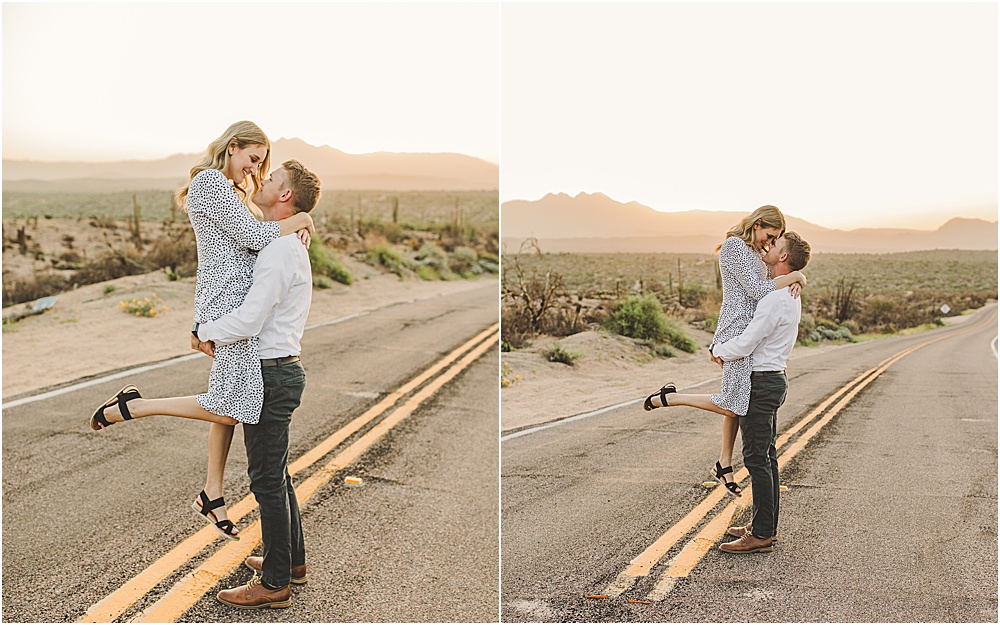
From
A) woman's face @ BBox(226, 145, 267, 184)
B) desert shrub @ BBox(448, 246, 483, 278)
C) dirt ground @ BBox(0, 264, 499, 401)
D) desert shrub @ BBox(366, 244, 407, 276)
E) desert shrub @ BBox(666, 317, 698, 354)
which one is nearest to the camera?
woman's face @ BBox(226, 145, 267, 184)

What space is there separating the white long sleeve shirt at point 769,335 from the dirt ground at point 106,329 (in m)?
5.60

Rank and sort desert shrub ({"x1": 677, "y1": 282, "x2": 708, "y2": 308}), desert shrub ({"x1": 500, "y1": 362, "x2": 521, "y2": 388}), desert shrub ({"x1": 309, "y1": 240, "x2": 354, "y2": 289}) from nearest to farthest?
desert shrub ({"x1": 500, "y1": 362, "x2": 521, "y2": 388}) < desert shrub ({"x1": 677, "y1": 282, "x2": 708, "y2": 308}) < desert shrub ({"x1": 309, "y1": 240, "x2": 354, "y2": 289})

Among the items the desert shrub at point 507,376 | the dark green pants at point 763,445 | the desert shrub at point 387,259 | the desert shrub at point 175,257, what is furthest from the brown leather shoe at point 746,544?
the desert shrub at point 387,259

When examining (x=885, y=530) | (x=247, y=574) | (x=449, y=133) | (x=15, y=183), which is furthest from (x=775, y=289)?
(x=15, y=183)

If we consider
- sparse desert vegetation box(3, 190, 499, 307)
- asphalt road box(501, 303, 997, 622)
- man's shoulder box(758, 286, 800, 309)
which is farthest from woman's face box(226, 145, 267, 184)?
sparse desert vegetation box(3, 190, 499, 307)

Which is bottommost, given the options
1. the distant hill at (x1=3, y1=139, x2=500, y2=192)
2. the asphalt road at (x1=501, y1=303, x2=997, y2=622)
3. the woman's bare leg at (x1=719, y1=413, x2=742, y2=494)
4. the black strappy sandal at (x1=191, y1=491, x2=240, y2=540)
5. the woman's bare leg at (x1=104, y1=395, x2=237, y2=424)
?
the asphalt road at (x1=501, y1=303, x2=997, y2=622)

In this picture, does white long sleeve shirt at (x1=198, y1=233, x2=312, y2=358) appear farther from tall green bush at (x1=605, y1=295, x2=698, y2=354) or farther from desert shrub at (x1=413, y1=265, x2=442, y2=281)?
desert shrub at (x1=413, y1=265, x2=442, y2=281)

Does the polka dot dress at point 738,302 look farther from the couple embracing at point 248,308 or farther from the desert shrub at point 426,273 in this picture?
the desert shrub at point 426,273

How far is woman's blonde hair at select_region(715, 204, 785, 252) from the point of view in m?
3.65

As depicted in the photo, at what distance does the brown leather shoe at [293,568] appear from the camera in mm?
3592

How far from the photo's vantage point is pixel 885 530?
15.2 ft

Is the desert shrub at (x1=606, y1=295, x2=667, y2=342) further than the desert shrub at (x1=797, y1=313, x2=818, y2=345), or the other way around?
the desert shrub at (x1=606, y1=295, x2=667, y2=342)

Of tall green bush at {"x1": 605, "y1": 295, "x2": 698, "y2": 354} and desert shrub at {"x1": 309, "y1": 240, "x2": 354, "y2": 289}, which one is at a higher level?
desert shrub at {"x1": 309, "y1": 240, "x2": 354, "y2": 289}

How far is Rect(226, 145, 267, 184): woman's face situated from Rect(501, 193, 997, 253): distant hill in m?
4.28
